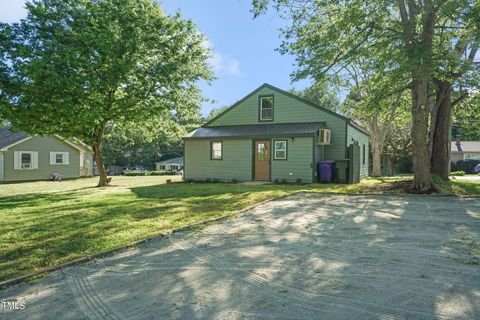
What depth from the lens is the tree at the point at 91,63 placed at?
1250 cm

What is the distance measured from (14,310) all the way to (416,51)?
10848 mm

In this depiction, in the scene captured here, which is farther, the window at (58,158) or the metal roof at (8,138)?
the window at (58,158)

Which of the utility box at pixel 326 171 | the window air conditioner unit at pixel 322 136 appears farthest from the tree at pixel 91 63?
the utility box at pixel 326 171

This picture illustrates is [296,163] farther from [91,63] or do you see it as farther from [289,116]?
[91,63]

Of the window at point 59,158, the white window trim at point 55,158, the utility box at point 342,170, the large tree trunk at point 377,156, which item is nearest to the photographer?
the utility box at point 342,170

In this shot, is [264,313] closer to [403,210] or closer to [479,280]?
[479,280]

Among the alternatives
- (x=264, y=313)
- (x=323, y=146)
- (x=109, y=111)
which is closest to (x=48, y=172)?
(x=109, y=111)

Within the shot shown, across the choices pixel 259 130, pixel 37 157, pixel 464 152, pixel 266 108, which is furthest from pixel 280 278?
pixel 464 152

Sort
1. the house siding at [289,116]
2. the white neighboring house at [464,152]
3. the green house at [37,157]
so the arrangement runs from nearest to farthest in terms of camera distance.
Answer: the house siding at [289,116], the green house at [37,157], the white neighboring house at [464,152]

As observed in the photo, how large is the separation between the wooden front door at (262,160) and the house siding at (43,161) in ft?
60.0

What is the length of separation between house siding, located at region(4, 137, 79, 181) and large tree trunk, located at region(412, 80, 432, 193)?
83.6 feet

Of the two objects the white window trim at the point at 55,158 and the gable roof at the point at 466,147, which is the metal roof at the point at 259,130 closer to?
the white window trim at the point at 55,158

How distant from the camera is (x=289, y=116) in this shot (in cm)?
1702

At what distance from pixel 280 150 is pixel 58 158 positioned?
19.9 meters
